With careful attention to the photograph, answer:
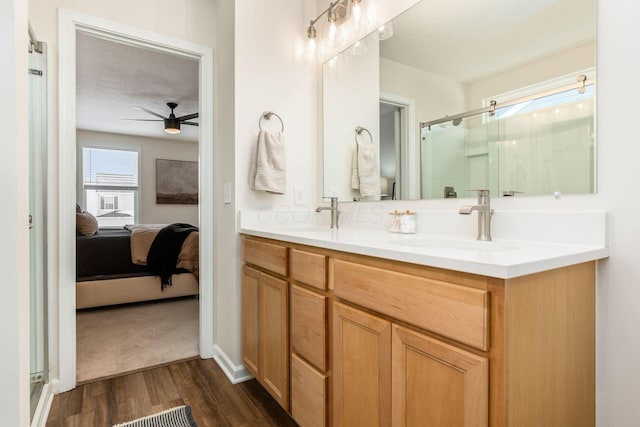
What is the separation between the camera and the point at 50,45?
184 centimetres

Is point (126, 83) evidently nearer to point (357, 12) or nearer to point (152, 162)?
point (152, 162)

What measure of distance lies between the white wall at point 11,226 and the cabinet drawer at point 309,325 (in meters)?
0.89

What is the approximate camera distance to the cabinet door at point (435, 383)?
0.76 meters

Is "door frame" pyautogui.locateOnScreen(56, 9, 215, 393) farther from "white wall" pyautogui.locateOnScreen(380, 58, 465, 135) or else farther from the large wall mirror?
"white wall" pyautogui.locateOnScreen(380, 58, 465, 135)

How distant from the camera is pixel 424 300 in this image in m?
0.86

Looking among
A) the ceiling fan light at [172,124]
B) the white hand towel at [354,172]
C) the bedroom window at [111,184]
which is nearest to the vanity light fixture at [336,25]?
the white hand towel at [354,172]

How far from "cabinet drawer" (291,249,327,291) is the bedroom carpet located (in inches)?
53.4

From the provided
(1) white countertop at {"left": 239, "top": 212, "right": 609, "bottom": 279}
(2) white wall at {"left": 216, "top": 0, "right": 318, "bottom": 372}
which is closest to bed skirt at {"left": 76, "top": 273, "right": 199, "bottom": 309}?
(2) white wall at {"left": 216, "top": 0, "right": 318, "bottom": 372}

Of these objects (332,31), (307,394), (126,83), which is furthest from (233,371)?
(126,83)

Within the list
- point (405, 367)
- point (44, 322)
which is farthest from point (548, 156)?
point (44, 322)

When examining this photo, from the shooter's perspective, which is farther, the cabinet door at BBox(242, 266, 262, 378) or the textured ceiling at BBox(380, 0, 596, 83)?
the cabinet door at BBox(242, 266, 262, 378)

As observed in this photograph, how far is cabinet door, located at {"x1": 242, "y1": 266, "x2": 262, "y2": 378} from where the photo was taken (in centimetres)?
176

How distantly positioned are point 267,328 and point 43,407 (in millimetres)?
1149

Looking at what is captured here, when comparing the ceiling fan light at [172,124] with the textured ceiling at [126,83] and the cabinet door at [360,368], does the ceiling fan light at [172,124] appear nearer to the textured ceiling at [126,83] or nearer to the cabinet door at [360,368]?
the textured ceiling at [126,83]
